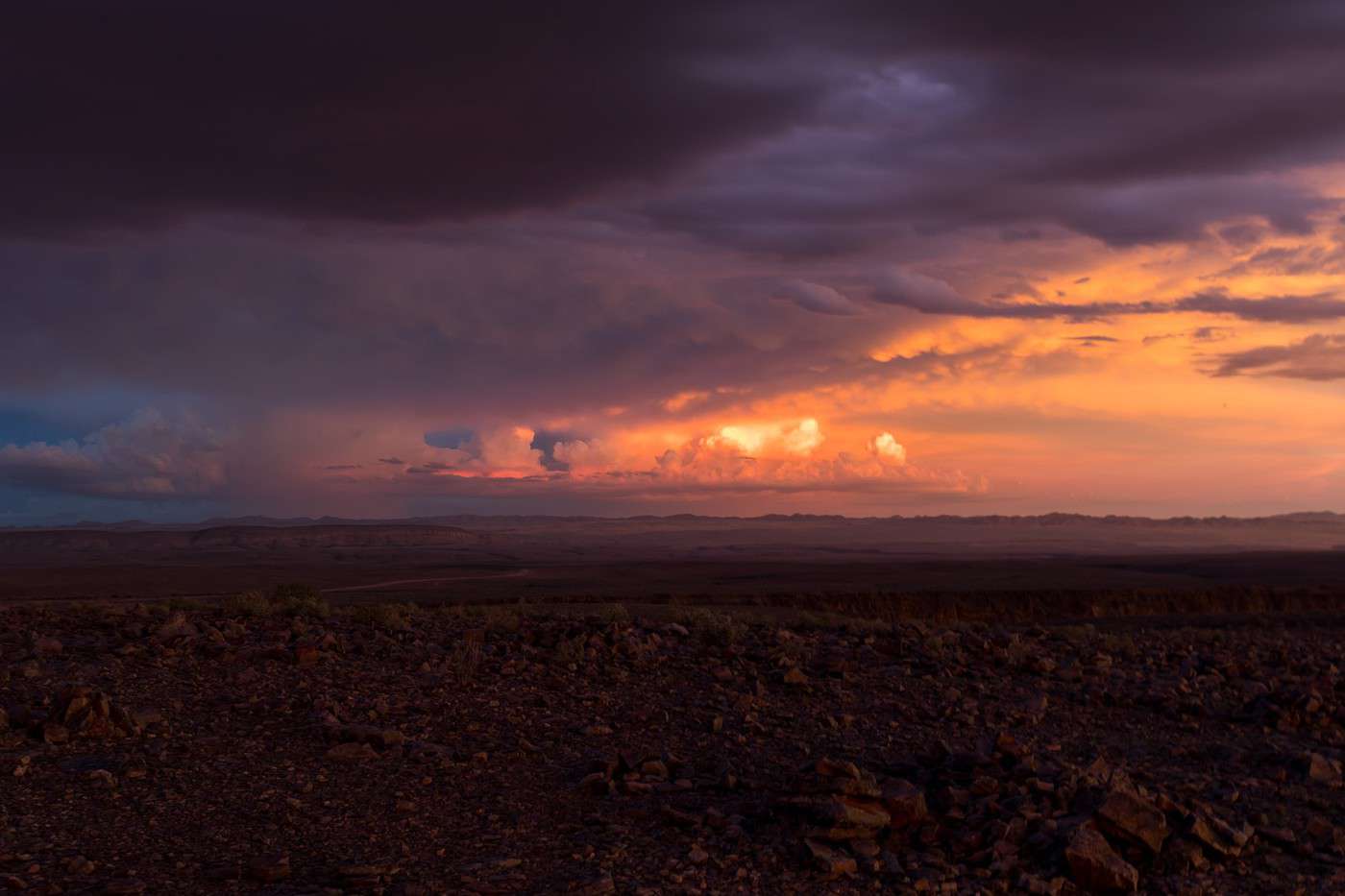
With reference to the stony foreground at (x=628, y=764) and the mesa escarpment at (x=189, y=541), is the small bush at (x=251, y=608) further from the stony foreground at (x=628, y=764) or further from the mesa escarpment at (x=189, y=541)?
the mesa escarpment at (x=189, y=541)

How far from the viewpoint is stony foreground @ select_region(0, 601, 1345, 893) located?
22.7 ft

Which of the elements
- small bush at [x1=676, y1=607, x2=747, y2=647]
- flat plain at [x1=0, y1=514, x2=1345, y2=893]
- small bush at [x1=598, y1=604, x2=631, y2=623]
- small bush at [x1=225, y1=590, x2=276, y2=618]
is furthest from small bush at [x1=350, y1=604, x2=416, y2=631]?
small bush at [x1=676, y1=607, x2=747, y2=647]

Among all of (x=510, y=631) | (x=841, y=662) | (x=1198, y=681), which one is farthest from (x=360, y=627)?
(x=1198, y=681)

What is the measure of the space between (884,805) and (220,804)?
187 inches

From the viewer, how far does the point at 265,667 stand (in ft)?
37.7

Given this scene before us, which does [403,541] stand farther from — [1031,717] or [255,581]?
[1031,717]

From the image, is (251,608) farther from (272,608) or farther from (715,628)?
(715,628)

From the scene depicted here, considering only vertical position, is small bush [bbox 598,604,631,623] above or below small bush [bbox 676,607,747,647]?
above

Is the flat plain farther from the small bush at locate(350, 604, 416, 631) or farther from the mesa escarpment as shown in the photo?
the mesa escarpment

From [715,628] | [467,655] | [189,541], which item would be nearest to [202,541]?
[189,541]

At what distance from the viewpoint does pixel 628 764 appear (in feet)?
28.1

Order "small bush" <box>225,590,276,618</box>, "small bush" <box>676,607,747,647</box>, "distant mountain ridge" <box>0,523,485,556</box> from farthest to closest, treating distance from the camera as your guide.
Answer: "distant mountain ridge" <box>0,523,485,556</box> → "small bush" <box>225,590,276,618</box> → "small bush" <box>676,607,747,647</box>

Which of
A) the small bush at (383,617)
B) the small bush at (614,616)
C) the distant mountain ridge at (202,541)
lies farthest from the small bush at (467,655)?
the distant mountain ridge at (202,541)

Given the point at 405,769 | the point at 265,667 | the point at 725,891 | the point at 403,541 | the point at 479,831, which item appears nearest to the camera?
the point at 725,891
